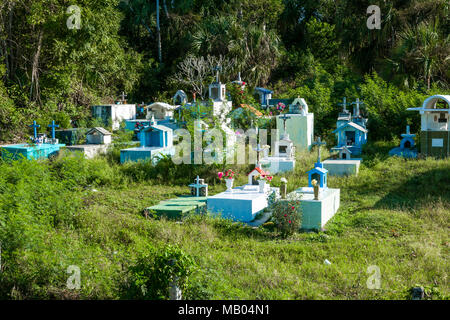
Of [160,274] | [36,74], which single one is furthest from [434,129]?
[36,74]

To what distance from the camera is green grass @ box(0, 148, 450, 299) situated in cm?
590

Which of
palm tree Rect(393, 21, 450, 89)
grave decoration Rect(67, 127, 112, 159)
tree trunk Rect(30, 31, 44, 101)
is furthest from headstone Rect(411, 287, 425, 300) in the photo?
tree trunk Rect(30, 31, 44, 101)

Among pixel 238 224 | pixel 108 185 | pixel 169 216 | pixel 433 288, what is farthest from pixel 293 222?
pixel 108 185

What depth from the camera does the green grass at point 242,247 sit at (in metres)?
5.90

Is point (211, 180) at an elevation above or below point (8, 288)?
above

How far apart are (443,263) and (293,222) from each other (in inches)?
106

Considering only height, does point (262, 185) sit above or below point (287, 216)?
above

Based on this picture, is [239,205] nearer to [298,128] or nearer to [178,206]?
[178,206]

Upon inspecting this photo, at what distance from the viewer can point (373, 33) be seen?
20.5 m

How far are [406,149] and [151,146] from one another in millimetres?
8125

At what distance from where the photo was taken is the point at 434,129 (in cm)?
1473
